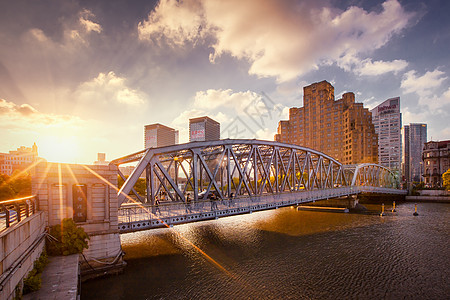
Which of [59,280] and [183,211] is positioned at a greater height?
[183,211]

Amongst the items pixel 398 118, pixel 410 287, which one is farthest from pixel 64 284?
pixel 398 118

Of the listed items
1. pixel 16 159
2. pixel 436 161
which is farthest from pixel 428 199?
pixel 16 159

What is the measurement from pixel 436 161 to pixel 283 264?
115967 millimetres

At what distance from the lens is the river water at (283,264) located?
56.6ft

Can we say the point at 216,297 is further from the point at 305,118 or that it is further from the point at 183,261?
the point at 305,118

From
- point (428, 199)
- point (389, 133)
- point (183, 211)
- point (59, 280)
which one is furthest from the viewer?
point (389, 133)

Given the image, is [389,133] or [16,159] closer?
[389,133]

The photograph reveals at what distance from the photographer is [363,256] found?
81.8ft

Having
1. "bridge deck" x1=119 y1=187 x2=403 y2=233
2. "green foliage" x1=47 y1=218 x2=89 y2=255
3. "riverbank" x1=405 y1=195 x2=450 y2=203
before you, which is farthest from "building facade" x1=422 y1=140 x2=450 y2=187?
"green foliage" x1=47 y1=218 x2=89 y2=255

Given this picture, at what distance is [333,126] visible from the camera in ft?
392

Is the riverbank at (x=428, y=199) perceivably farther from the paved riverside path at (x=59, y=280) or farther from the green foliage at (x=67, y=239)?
the paved riverside path at (x=59, y=280)

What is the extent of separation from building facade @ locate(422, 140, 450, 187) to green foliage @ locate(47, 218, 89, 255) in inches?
4924

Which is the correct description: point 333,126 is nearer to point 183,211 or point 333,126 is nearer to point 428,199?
point 428,199

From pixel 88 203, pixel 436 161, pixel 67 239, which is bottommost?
pixel 67 239
